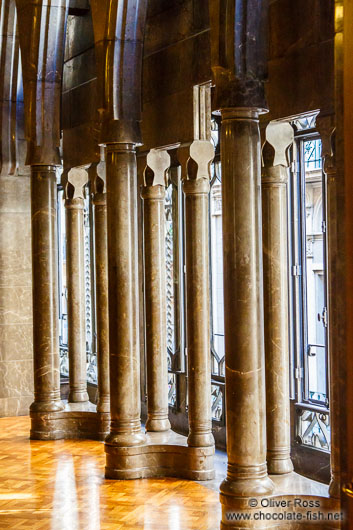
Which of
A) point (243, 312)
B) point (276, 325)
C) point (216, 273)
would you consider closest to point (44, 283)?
point (216, 273)

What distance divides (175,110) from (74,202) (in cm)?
296

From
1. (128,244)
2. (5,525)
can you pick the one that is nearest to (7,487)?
(5,525)

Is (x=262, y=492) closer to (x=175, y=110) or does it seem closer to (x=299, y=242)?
(x=299, y=242)

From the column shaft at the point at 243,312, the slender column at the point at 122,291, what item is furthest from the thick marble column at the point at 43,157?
the column shaft at the point at 243,312

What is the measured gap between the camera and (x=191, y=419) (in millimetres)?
8023

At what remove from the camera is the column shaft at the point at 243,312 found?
241 inches

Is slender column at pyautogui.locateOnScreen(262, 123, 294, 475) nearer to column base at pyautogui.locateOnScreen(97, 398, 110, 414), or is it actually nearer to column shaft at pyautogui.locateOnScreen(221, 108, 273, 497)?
column shaft at pyautogui.locateOnScreen(221, 108, 273, 497)

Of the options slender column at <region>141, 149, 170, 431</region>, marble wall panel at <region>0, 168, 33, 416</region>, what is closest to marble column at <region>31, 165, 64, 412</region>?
slender column at <region>141, 149, 170, 431</region>

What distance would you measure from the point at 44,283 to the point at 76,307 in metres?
0.70

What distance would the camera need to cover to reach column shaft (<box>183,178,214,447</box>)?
792 centimetres

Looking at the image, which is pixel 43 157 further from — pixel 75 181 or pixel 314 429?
pixel 314 429

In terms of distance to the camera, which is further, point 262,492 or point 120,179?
point 120,179

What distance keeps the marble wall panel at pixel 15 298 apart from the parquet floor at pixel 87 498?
2811 mm

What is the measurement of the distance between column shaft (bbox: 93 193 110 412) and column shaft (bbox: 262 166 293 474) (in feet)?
10.3
